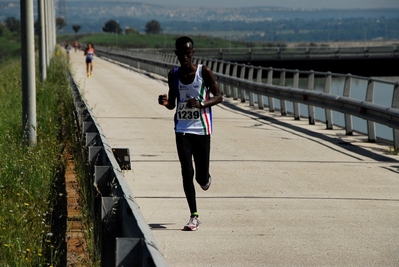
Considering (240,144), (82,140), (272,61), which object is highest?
(82,140)

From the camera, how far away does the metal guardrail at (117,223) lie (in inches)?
213

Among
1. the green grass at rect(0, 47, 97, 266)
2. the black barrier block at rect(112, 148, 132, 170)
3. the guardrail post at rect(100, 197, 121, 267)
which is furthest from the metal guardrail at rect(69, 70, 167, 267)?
the black barrier block at rect(112, 148, 132, 170)

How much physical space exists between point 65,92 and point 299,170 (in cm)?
788

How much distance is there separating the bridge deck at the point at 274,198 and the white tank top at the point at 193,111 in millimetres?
971

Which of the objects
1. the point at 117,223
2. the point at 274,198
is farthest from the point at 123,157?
the point at 117,223

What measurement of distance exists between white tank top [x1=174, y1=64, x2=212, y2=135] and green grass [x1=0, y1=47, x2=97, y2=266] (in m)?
1.44

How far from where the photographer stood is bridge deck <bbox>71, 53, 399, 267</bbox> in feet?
29.3

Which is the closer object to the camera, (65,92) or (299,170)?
(299,170)

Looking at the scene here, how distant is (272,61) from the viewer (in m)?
88.1

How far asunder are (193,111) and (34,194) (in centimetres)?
169

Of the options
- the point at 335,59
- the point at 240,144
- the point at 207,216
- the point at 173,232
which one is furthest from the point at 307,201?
the point at 335,59

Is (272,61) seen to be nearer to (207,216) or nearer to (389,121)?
(389,121)

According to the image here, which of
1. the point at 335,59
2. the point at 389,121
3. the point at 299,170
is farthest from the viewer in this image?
the point at 335,59

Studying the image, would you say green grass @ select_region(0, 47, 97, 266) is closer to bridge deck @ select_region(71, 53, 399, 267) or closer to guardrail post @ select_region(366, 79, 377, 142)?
bridge deck @ select_region(71, 53, 399, 267)
